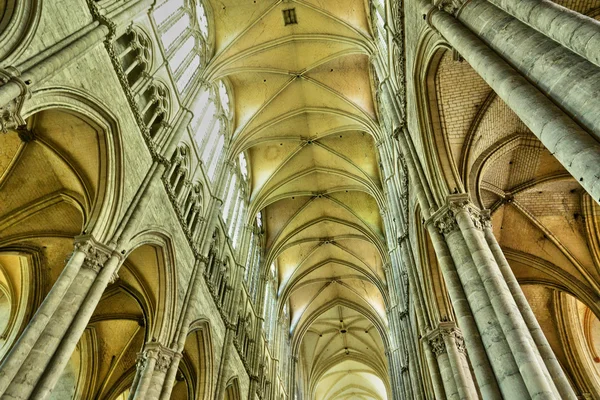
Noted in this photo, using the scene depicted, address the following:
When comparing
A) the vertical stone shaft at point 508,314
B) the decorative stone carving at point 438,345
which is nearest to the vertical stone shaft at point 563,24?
the vertical stone shaft at point 508,314

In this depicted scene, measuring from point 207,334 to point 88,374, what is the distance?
4863 millimetres

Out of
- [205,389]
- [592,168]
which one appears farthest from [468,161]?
[205,389]

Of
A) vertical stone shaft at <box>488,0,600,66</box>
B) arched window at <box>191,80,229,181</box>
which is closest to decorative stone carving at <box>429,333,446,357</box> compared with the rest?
vertical stone shaft at <box>488,0,600,66</box>

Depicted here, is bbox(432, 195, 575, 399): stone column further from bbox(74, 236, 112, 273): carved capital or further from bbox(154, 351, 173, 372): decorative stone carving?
bbox(154, 351, 173, 372): decorative stone carving

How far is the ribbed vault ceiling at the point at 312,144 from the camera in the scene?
1686cm

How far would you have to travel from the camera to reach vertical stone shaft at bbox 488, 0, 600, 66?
356 cm

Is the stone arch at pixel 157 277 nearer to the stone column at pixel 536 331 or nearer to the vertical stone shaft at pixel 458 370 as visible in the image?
the vertical stone shaft at pixel 458 370

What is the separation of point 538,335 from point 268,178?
16.6 meters

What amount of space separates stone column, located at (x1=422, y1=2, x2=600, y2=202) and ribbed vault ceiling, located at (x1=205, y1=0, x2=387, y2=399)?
11566mm

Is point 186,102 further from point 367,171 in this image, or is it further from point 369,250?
point 369,250

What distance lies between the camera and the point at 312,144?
21.5 m

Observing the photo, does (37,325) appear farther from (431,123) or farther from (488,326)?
(431,123)

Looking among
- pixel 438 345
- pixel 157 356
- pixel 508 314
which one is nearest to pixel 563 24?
pixel 508 314

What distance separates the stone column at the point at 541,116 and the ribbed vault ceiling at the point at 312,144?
11.6 m
